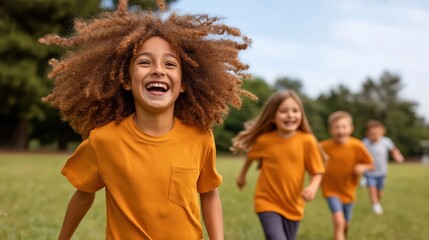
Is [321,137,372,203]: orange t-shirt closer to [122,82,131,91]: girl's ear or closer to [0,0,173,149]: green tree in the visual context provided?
[122,82,131,91]: girl's ear

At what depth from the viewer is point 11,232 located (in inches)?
221

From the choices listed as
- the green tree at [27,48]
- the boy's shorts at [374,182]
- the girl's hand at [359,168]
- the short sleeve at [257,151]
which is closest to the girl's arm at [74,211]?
the short sleeve at [257,151]

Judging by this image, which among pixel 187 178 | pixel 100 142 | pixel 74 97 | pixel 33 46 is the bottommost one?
pixel 187 178

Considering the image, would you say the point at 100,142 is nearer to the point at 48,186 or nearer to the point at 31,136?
the point at 48,186

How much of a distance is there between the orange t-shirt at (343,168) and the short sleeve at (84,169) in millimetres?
5086

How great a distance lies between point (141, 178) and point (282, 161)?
2866 mm

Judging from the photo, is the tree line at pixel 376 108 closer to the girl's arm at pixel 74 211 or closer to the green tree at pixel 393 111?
the green tree at pixel 393 111

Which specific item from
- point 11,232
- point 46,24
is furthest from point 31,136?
point 11,232

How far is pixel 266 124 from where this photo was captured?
6.24 meters

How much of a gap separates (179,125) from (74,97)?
679mm

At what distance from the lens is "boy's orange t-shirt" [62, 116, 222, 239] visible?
315 cm

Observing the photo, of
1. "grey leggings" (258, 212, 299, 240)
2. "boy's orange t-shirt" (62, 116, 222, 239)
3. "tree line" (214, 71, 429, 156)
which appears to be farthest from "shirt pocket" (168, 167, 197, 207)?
"tree line" (214, 71, 429, 156)

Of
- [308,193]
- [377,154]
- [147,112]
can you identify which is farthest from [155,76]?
[377,154]

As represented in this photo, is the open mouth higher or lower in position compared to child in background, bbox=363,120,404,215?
higher
